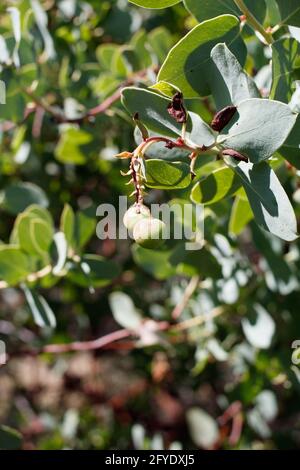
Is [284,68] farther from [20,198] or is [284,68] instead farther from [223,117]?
[20,198]

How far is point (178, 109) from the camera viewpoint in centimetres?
75

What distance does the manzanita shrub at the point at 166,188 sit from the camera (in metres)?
0.78

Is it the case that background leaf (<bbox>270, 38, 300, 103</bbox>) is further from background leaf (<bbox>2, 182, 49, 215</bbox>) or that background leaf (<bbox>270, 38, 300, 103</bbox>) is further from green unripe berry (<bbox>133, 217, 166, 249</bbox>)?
background leaf (<bbox>2, 182, 49, 215</bbox>)

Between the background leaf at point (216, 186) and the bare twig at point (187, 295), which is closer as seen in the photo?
the background leaf at point (216, 186)

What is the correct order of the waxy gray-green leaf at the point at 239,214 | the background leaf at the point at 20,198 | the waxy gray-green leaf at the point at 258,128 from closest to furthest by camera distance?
1. the waxy gray-green leaf at the point at 258,128
2. the waxy gray-green leaf at the point at 239,214
3. the background leaf at the point at 20,198

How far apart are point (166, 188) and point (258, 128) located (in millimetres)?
142

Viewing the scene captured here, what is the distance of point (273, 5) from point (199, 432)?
48.8 inches

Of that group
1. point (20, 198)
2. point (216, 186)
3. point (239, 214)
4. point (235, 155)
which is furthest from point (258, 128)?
point (20, 198)

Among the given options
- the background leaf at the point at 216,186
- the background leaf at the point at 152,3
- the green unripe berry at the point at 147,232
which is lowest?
the background leaf at the point at 216,186

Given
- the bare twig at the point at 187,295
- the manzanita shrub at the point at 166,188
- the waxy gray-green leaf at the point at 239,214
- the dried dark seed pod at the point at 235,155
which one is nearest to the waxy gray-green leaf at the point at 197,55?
the manzanita shrub at the point at 166,188

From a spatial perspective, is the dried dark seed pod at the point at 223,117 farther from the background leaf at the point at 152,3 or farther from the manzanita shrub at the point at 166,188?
the background leaf at the point at 152,3

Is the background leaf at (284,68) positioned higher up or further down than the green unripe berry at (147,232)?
higher up

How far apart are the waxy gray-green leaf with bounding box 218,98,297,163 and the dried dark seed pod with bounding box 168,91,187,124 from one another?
0.17 feet

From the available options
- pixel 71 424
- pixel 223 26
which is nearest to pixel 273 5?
pixel 223 26
